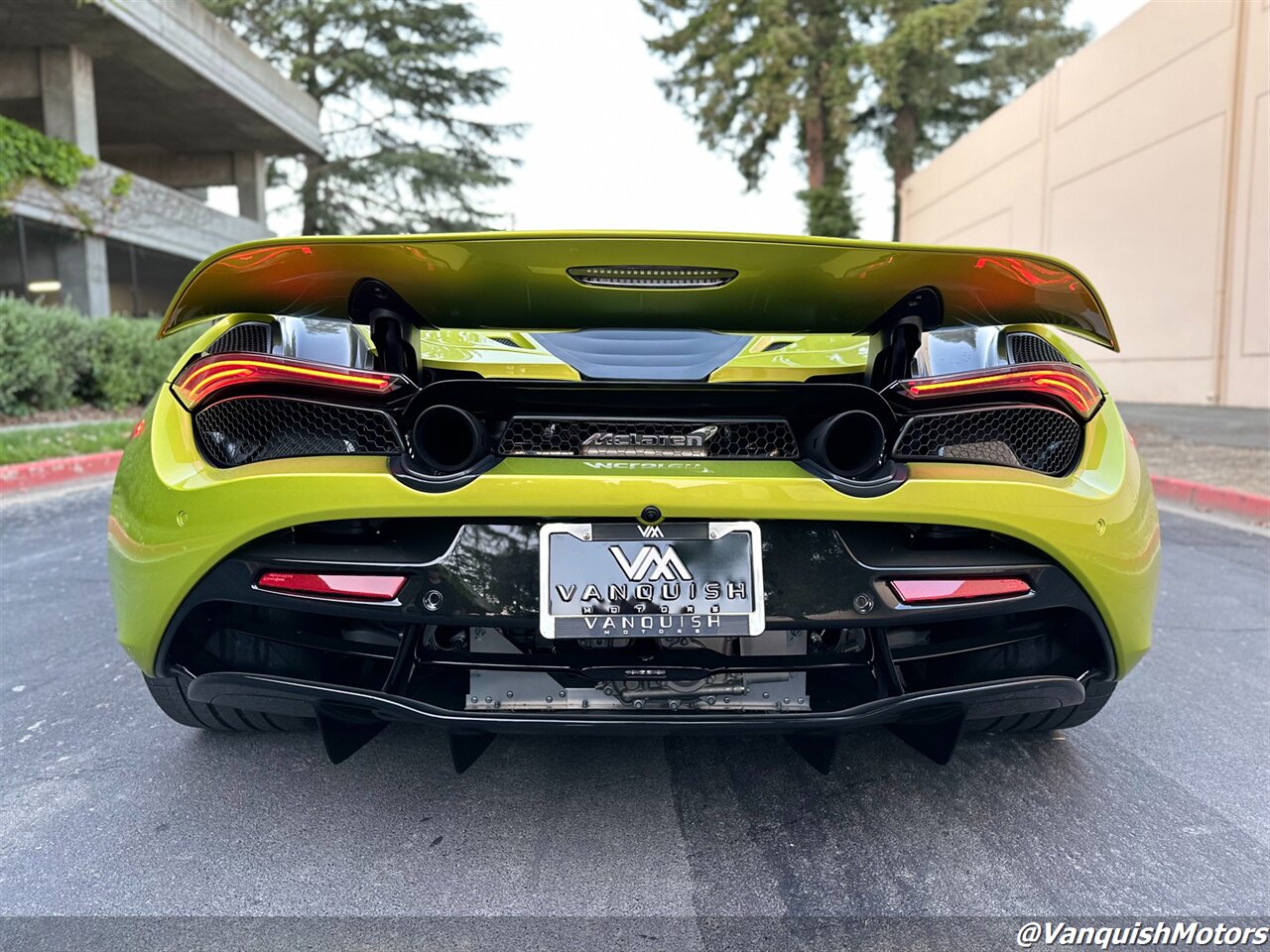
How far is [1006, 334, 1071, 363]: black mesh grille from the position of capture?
5.95ft

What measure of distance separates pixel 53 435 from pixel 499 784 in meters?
8.31

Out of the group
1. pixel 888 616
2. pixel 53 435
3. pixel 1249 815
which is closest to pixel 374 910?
pixel 888 616

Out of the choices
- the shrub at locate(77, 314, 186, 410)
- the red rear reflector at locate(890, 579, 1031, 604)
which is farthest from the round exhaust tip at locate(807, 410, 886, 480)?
the shrub at locate(77, 314, 186, 410)

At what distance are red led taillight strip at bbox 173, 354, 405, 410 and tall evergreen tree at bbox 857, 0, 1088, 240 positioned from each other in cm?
2162

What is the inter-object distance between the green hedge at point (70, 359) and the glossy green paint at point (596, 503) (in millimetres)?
7565

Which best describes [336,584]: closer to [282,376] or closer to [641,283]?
[282,376]

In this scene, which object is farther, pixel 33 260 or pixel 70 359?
pixel 33 260

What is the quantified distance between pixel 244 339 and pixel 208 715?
83 centimetres

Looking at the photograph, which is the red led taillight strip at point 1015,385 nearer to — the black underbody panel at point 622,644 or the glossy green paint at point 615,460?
the glossy green paint at point 615,460

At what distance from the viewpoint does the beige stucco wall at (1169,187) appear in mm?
11438

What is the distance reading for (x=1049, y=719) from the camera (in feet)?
6.50

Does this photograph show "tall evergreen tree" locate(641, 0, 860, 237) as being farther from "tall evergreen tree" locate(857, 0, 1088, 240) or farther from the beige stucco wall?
the beige stucco wall

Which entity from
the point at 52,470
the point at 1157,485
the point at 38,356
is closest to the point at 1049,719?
the point at 1157,485

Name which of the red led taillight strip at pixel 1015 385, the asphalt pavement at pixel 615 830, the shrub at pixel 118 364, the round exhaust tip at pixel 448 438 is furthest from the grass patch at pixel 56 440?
the red led taillight strip at pixel 1015 385
